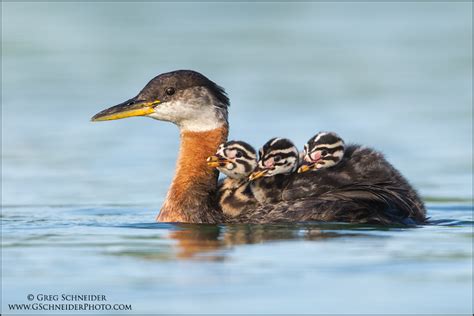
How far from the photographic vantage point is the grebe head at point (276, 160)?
1223cm

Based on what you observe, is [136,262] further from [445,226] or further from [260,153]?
[445,226]

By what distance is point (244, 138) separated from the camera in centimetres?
1852

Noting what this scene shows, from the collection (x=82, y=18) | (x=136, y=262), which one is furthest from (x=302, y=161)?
(x=82, y=18)

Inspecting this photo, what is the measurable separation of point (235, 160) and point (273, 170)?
17.5 inches

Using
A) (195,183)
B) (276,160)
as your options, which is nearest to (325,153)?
(276,160)

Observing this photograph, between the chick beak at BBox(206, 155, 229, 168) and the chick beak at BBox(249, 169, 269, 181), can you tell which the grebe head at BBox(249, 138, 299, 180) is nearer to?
the chick beak at BBox(249, 169, 269, 181)

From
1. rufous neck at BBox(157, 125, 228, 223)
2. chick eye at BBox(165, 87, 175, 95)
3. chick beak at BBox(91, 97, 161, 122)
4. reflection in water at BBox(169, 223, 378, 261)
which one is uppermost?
chick eye at BBox(165, 87, 175, 95)

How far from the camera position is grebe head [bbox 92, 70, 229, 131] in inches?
517

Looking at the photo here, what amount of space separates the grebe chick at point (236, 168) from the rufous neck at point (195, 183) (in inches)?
5.9

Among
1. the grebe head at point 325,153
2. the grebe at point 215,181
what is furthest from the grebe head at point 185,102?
the grebe head at point 325,153

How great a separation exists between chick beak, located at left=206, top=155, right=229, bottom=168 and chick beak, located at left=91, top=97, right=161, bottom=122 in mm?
972

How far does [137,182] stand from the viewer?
53.0 feet

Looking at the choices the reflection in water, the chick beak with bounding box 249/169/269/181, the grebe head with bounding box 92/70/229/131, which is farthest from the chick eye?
the reflection in water

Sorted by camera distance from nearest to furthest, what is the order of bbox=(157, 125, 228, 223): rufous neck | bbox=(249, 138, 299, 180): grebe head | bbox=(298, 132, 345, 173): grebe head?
bbox=(249, 138, 299, 180): grebe head
bbox=(298, 132, 345, 173): grebe head
bbox=(157, 125, 228, 223): rufous neck
